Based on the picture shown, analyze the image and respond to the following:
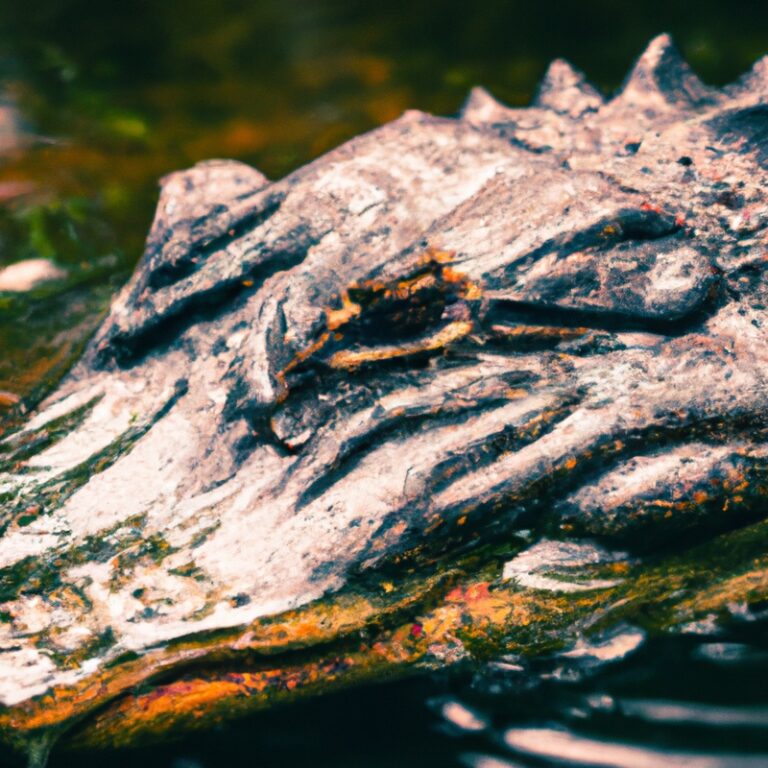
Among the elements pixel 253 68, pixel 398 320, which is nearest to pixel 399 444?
pixel 398 320

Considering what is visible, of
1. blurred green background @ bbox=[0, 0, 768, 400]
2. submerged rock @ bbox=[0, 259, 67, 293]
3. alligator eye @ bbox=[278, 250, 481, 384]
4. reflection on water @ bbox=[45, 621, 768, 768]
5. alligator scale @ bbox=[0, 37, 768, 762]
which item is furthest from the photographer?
blurred green background @ bbox=[0, 0, 768, 400]

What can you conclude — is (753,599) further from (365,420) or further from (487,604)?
(365,420)

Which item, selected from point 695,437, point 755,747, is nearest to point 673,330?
point 695,437

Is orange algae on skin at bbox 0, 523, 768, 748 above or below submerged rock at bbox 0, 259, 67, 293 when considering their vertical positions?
below

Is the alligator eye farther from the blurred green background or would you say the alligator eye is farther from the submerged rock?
the submerged rock

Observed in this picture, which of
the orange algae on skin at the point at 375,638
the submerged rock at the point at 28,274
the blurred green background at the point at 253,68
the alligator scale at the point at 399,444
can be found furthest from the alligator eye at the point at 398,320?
the submerged rock at the point at 28,274

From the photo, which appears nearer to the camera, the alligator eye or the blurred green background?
the alligator eye

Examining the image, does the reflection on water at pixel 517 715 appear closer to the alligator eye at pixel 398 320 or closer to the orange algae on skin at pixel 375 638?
the orange algae on skin at pixel 375 638

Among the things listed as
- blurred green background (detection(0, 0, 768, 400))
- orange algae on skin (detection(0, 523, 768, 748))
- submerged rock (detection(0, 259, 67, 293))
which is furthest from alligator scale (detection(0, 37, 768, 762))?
blurred green background (detection(0, 0, 768, 400))
